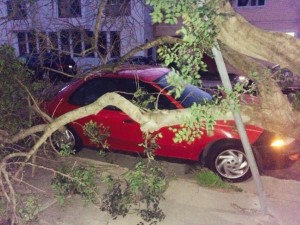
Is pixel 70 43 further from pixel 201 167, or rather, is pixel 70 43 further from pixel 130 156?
pixel 201 167

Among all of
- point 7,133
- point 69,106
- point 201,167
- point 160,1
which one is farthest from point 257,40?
point 69,106

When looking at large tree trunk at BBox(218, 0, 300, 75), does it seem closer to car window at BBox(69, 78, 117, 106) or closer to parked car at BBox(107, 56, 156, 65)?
parked car at BBox(107, 56, 156, 65)

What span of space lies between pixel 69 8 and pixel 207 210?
4.07 meters

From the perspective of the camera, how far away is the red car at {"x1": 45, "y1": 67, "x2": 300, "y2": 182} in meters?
5.29

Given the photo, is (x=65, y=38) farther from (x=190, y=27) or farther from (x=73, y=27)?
(x=190, y=27)

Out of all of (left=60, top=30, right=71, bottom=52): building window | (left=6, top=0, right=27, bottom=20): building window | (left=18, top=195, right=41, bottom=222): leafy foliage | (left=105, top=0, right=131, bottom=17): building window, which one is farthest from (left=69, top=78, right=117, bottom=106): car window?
(left=18, top=195, right=41, bottom=222): leafy foliage

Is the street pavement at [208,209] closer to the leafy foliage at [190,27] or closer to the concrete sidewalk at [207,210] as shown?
the concrete sidewalk at [207,210]

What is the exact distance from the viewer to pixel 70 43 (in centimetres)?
567

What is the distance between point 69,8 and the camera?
19.9 ft

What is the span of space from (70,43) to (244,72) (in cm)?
330

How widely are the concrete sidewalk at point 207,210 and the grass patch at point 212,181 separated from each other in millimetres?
126

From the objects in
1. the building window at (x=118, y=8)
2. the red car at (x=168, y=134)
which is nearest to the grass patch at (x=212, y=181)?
the red car at (x=168, y=134)

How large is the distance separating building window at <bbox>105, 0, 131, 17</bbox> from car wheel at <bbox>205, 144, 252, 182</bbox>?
260 cm

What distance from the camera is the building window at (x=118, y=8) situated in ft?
17.6
